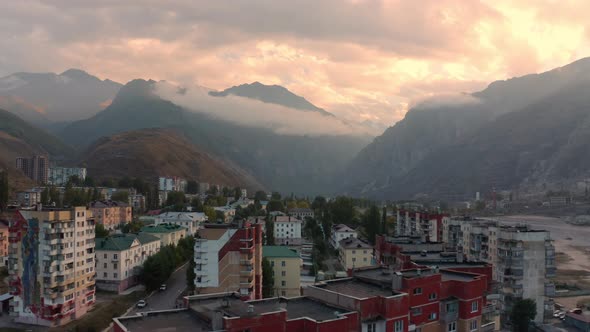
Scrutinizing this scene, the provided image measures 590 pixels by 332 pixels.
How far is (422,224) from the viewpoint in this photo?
80812mm

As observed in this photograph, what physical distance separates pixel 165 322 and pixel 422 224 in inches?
2605

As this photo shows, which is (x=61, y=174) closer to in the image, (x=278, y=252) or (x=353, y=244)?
(x=353, y=244)

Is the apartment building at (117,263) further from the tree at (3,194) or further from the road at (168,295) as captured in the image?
the tree at (3,194)

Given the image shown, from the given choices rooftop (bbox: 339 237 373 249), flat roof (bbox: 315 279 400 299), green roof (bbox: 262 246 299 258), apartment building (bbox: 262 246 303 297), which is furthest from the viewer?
rooftop (bbox: 339 237 373 249)

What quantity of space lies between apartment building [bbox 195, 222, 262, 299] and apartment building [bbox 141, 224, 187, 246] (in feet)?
95.8

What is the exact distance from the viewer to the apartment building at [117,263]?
2192 inches

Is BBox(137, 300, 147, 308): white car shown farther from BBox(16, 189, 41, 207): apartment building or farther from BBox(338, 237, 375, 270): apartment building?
BBox(16, 189, 41, 207): apartment building

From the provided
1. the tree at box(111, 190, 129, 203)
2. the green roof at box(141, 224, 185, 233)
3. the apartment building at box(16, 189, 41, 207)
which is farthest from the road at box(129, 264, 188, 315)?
the tree at box(111, 190, 129, 203)

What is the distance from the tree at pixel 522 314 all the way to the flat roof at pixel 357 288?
2639 centimetres

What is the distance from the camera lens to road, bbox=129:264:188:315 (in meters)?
48.4

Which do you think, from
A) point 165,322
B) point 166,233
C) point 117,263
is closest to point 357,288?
point 165,322

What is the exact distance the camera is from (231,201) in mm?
142625

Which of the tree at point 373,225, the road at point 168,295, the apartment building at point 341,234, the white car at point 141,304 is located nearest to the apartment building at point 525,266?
the road at point 168,295

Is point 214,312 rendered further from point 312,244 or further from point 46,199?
point 46,199
